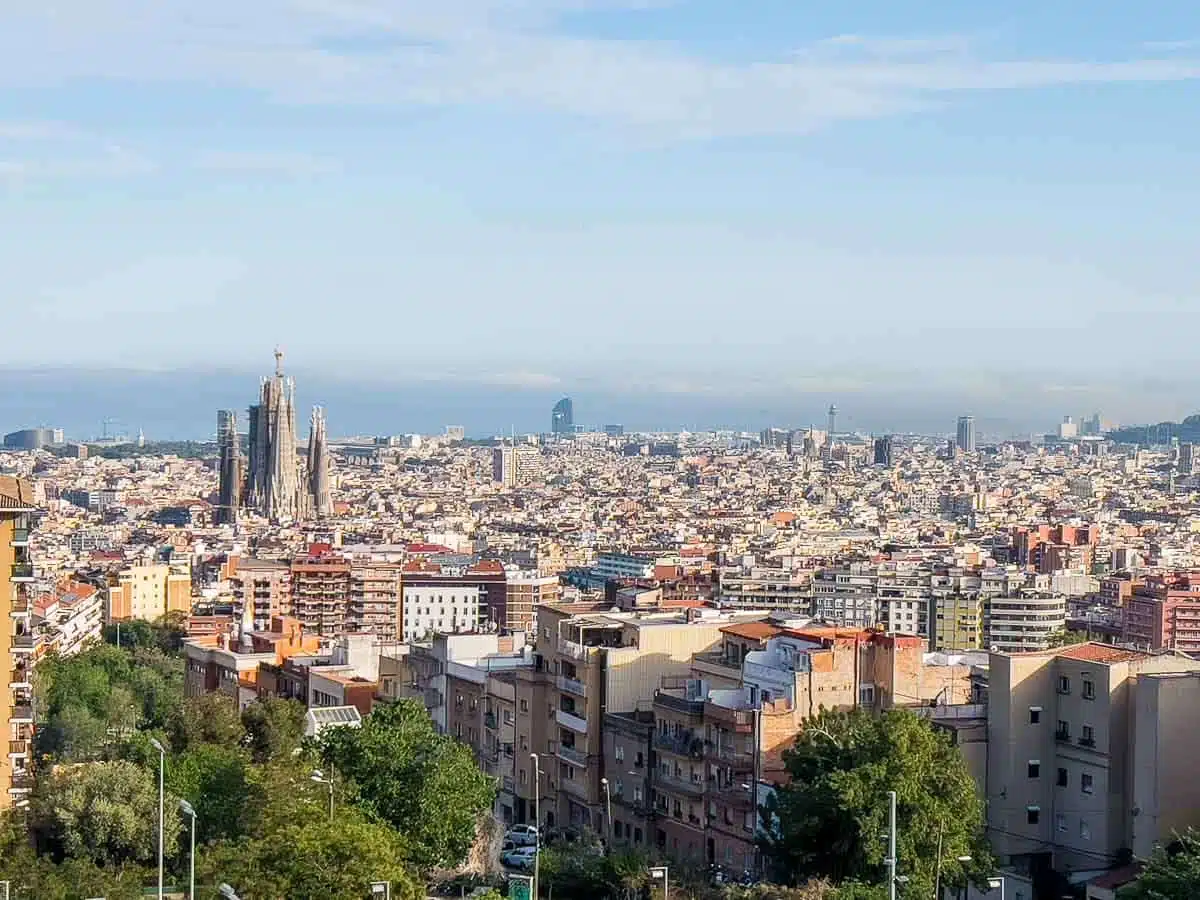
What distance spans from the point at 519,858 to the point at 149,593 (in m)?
55.0

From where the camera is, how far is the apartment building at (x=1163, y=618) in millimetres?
75000

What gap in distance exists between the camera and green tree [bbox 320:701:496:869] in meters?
29.6

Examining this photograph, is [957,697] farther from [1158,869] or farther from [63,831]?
[63,831]

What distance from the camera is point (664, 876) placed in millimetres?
26594

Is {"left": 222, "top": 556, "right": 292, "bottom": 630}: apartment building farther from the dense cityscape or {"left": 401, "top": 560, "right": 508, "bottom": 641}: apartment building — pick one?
{"left": 401, "top": 560, "right": 508, "bottom": 641}: apartment building

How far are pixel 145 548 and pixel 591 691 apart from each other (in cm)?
8262

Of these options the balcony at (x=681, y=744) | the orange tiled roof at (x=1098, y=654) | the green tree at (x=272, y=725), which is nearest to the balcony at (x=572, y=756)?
the balcony at (x=681, y=744)

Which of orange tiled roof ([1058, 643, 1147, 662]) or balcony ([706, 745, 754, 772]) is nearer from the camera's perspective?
orange tiled roof ([1058, 643, 1147, 662])

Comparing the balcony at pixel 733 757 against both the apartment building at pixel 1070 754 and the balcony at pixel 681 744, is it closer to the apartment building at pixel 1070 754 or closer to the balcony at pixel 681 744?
the balcony at pixel 681 744

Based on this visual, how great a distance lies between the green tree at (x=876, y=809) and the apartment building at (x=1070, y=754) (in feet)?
7.40

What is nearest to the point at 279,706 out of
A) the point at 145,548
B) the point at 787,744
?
the point at 787,744

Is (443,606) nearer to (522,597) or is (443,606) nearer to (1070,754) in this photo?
(522,597)

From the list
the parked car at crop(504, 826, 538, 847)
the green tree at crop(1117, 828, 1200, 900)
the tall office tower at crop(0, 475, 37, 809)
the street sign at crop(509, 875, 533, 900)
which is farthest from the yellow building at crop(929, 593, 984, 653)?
the green tree at crop(1117, 828, 1200, 900)

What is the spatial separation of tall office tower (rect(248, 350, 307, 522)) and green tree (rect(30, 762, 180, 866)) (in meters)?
117
